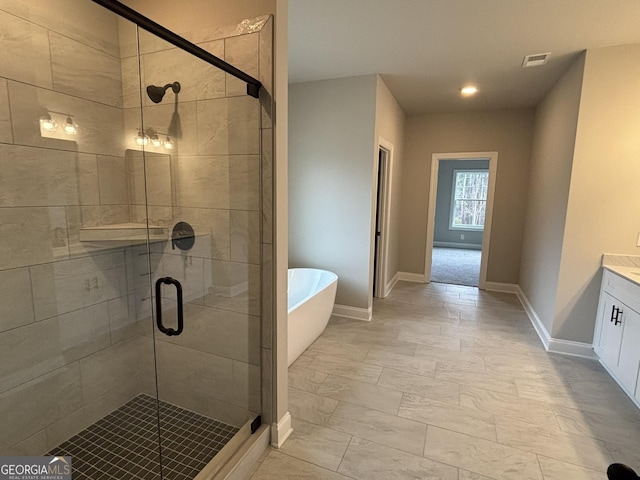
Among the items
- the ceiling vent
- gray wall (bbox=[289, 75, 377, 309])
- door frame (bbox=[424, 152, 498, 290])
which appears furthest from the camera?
door frame (bbox=[424, 152, 498, 290])

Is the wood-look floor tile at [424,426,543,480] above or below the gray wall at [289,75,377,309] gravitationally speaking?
below

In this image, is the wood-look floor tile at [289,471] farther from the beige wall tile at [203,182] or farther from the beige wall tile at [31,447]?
the beige wall tile at [203,182]

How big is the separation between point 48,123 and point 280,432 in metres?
2.18

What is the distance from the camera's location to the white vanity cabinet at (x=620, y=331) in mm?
2283

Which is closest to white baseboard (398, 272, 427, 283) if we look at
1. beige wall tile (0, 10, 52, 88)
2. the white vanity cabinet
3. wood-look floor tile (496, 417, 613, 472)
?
the white vanity cabinet

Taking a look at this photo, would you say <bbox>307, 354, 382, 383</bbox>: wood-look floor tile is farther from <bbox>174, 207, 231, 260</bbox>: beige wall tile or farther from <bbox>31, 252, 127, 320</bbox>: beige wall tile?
<bbox>31, 252, 127, 320</bbox>: beige wall tile

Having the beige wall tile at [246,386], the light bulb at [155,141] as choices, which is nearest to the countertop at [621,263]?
the beige wall tile at [246,386]

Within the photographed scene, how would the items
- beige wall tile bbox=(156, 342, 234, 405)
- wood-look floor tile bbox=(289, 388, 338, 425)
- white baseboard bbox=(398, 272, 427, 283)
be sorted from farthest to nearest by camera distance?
→ 1. white baseboard bbox=(398, 272, 427, 283)
2. wood-look floor tile bbox=(289, 388, 338, 425)
3. beige wall tile bbox=(156, 342, 234, 405)

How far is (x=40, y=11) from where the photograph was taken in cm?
175

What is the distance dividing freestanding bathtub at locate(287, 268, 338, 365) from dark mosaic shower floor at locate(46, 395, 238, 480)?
92 cm

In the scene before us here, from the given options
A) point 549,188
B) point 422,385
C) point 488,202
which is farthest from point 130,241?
point 488,202

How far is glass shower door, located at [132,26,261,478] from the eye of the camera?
70.6 inches

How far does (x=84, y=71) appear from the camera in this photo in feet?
6.40

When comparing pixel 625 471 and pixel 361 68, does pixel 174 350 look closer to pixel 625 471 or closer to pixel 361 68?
pixel 625 471
